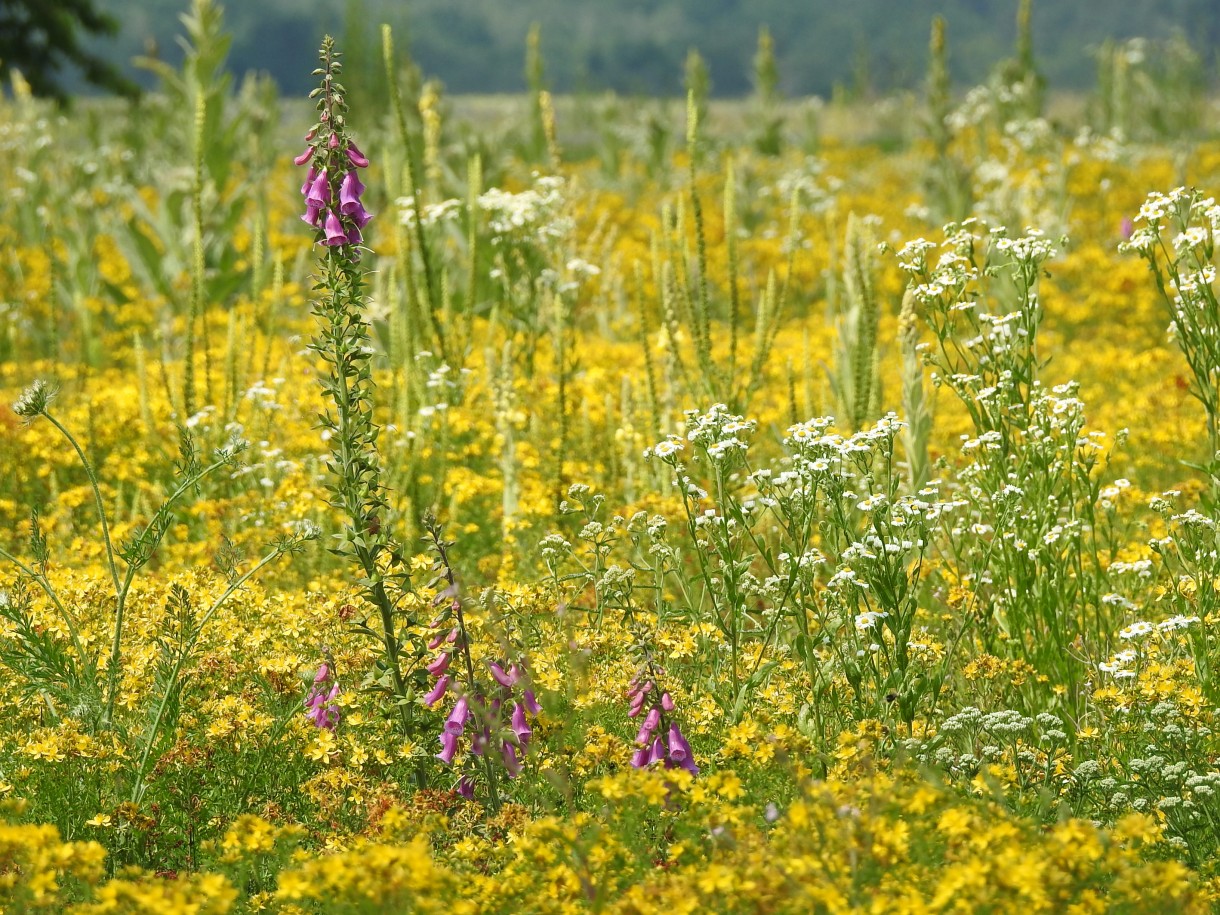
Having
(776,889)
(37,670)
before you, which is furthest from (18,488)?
(776,889)

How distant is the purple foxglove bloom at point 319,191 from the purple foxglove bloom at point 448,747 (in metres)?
1.48

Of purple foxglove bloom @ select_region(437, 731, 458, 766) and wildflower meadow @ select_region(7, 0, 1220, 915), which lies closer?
wildflower meadow @ select_region(7, 0, 1220, 915)

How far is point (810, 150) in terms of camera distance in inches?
768

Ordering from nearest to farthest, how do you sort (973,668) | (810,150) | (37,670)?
1. (37,670)
2. (973,668)
3. (810,150)

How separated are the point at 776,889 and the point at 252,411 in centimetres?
538

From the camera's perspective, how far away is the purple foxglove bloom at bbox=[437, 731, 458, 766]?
340cm

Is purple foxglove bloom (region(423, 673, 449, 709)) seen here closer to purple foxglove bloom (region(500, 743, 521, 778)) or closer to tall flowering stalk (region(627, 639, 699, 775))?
purple foxglove bloom (region(500, 743, 521, 778))

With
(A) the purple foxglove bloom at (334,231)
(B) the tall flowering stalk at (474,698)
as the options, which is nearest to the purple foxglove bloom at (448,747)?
(B) the tall flowering stalk at (474,698)

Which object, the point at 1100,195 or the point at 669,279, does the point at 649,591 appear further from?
the point at 1100,195

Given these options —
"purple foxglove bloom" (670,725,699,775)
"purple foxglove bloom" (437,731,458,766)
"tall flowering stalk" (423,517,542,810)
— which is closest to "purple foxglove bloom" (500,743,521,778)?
"tall flowering stalk" (423,517,542,810)

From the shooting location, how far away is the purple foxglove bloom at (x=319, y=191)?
352 cm

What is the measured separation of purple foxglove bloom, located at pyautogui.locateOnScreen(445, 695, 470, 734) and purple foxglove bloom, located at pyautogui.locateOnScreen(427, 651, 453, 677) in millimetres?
110

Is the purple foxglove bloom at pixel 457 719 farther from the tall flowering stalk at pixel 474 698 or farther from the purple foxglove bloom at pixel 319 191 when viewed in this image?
the purple foxglove bloom at pixel 319 191

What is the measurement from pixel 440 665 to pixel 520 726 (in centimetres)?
27
